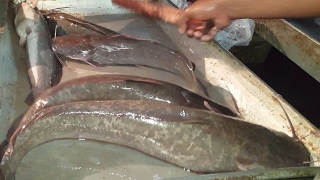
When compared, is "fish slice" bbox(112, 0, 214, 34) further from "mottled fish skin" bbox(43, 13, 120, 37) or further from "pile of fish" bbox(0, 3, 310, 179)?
"mottled fish skin" bbox(43, 13, 120, 37)

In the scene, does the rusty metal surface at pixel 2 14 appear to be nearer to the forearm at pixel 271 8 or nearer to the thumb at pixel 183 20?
the thumb at pixel 183 20

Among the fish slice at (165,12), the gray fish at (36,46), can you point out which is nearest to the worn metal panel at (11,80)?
the gray fish at (36,46)

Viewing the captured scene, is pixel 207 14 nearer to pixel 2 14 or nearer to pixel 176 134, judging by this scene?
pixel 176 134

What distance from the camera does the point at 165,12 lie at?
1784 mm

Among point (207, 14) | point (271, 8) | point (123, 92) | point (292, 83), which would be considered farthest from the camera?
point (292, 83)

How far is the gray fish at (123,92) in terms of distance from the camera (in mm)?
1707

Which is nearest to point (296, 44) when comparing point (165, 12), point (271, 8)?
point (271, 8)

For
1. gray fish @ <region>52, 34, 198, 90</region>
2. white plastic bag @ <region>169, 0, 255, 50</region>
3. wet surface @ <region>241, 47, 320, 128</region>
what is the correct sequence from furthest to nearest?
1. wet surface @ <region>241, 47, 320, 128</region>
2. white plastic bag @ <region>169, 0, 255, 50</region>
3. gray fish @ <region>52, 34, 198, 90</region>

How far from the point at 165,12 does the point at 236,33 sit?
0.97 meters

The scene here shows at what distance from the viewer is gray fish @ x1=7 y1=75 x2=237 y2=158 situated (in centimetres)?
171

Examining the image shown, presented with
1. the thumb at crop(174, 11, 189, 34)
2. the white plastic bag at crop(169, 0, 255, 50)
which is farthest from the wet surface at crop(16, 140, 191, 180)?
the white plastic bag at crop(169, 0, 255, 50)

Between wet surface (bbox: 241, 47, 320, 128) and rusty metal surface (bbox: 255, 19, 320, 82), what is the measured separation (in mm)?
762

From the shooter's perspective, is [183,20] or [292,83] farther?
[292,83]

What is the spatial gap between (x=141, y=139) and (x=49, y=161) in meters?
0.38
